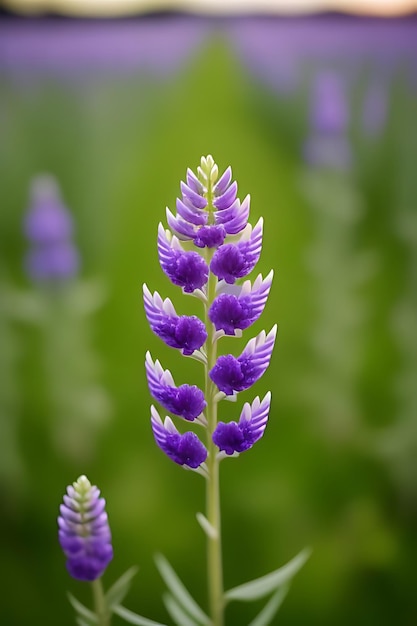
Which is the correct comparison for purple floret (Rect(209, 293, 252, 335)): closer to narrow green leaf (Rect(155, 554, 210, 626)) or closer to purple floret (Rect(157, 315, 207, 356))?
purple floret (Rect(157, 315, 207, 356))

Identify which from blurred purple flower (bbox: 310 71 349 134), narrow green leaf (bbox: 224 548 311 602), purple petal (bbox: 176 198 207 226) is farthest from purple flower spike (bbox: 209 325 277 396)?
blurred purple flower (bbox: 310 71 349 134)

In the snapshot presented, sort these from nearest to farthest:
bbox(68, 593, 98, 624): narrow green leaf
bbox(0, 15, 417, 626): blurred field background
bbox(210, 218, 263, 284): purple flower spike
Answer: bbox(210, 218, 263, 284): purple flower spike, bbox(68, 593, 98, 624): narrow green leaf, bbox(0, 15, 417, 626): blurred field background

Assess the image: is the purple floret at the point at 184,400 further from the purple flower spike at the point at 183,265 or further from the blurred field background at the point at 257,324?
the blurred field background at the point at 257,324

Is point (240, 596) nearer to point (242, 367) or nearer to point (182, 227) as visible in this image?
point (242, 367)

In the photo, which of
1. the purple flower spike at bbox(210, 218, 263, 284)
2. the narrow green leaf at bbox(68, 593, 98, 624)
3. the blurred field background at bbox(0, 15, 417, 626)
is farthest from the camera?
the blurred field background at bbox(0, 15, 417, 626)

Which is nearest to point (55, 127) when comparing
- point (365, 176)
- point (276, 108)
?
point (276, 108)

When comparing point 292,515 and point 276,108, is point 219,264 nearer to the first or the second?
point 276,108
